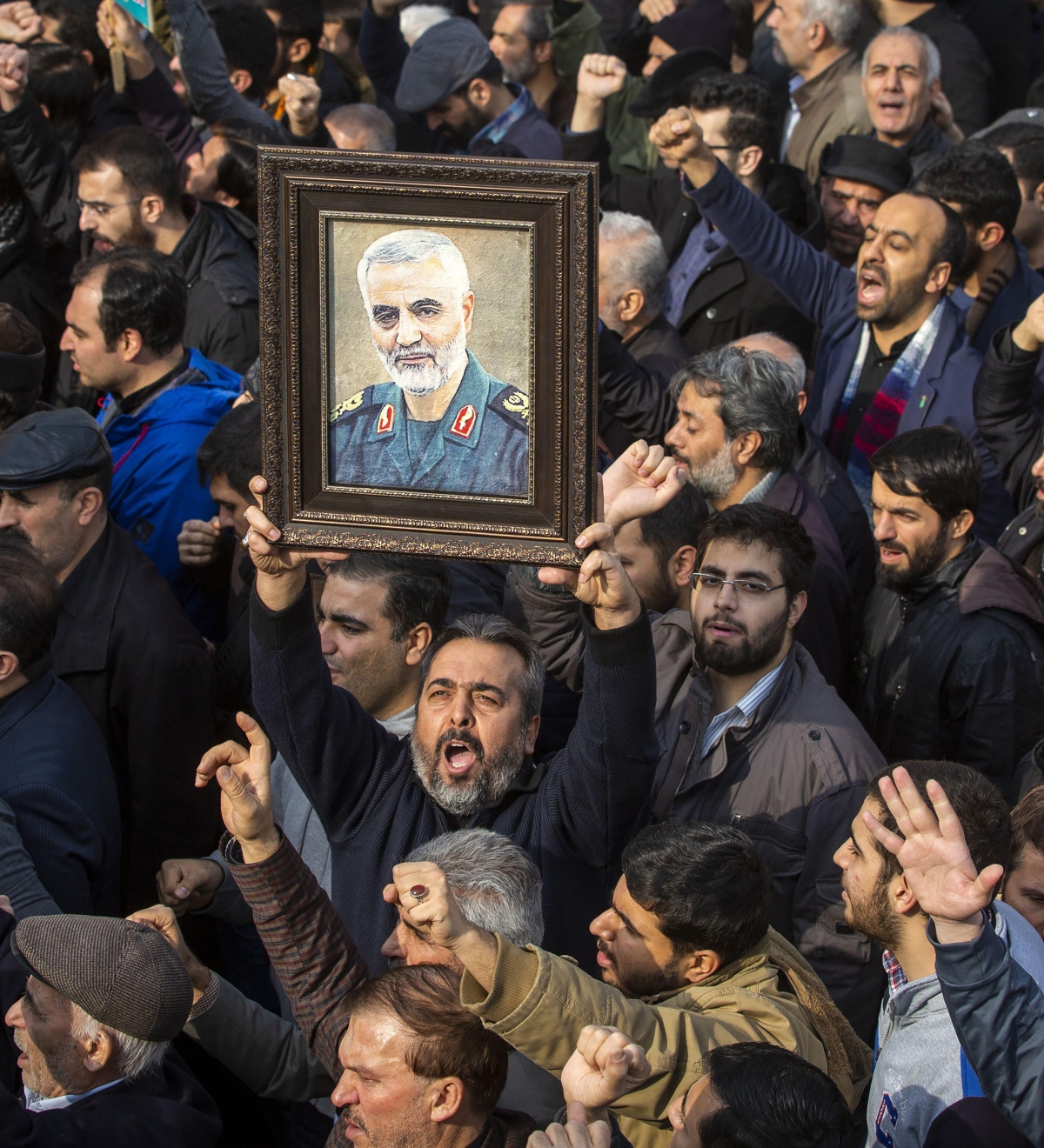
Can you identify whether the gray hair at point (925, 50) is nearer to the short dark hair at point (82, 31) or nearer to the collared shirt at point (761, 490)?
the collared shirt at point (761, 490)

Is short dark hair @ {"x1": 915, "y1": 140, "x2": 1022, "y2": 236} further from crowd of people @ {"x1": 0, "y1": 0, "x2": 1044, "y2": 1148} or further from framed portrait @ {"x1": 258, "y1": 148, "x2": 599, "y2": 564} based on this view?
framed portrait @ {"x1": 258, "y1": 148, "x2": 599, "y2": 564}

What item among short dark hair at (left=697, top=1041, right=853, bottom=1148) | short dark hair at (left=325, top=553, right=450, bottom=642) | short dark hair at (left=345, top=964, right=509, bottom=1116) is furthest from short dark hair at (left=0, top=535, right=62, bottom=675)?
short dark hair at (left=697, top=1041, right=853, bottom=1148)

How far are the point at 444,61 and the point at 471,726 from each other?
19.7 ft

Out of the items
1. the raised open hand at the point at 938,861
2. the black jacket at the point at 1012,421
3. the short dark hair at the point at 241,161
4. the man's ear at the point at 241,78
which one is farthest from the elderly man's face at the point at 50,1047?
the man's ear at the point at 241,78

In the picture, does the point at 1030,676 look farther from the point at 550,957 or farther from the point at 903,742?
the point at 550,957

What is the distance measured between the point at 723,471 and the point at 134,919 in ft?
9.21

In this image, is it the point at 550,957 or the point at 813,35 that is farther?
the point at 813,35

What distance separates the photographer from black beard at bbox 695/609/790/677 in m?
4.30

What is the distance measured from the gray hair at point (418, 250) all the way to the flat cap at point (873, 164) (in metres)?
4.63

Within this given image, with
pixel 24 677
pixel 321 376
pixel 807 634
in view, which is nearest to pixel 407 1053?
pixel 321 376

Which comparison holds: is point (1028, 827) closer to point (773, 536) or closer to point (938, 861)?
point (938, 861)

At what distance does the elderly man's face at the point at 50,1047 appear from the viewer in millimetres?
3027

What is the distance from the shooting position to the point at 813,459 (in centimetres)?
570

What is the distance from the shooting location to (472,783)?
3678 mm
